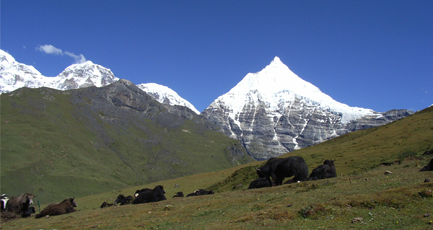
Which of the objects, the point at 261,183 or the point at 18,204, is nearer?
the point at 18,204

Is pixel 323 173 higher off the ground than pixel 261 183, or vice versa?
pixel 323 173

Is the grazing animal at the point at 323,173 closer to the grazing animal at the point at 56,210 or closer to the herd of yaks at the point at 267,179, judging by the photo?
the herd of yaks at the point at 267,179

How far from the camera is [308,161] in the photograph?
162ft

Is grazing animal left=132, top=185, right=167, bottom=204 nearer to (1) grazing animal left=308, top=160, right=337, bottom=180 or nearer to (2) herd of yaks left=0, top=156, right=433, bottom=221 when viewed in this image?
(2) herd of yaks left=0, top=156, right=433, bottom=221

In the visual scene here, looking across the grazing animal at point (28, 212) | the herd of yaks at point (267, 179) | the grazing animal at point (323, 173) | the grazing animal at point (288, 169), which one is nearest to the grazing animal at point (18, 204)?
the herd of yaks at point (267, 179)

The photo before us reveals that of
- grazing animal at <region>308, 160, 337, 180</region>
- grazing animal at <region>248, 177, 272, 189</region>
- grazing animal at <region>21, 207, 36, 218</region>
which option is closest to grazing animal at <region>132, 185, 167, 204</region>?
grazing animal at <region>248, 177, 272, 189</region>

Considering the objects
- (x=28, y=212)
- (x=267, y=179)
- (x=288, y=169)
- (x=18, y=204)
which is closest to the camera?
(x=288, y=169)

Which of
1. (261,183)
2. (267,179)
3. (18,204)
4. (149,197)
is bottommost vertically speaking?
(149,197)

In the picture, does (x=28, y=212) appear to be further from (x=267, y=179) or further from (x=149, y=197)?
(x=267, y=179)

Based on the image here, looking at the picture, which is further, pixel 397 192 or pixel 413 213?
pixel 397 192

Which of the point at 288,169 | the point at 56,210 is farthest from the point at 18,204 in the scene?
the point at 288,169

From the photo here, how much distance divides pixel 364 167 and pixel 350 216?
25679 millimetres

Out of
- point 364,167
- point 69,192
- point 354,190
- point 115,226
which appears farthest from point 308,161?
point 69,192

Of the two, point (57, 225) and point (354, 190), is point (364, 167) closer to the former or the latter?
point (354, 190)
